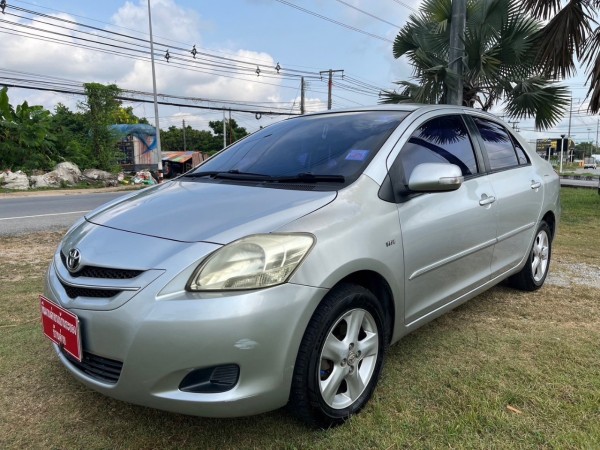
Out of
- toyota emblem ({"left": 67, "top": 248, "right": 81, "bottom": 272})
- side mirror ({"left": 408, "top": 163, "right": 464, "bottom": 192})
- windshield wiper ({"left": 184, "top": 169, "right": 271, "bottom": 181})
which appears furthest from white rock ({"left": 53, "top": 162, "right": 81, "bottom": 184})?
side mirror ({"left": 408, "top": 163, "right": 464, "bottom": 192})

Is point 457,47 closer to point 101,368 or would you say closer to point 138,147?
point 101,368

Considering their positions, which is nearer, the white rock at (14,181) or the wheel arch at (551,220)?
the wheel arch at (551,220)

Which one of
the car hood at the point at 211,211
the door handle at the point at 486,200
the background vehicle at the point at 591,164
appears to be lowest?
the background vehicle at the point at 591,164

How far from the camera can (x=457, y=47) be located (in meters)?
8.36

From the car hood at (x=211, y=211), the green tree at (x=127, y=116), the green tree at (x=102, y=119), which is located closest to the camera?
the car hood at (x=211, y=211)

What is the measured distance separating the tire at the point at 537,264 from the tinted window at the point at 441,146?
1239 millimetres

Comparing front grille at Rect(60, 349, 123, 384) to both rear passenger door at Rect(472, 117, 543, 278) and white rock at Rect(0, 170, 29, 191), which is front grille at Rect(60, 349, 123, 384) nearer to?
rear passenger door at Rect(472, 117, 543, 278)

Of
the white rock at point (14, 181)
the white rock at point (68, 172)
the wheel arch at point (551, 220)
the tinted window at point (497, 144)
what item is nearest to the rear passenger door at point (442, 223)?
the tinted window at point (497, 144)

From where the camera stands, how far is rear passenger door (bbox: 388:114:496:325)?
254 cm

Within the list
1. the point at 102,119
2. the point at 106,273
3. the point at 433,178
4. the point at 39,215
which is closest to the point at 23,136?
the point at 102,119

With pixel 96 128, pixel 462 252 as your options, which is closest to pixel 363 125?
pixel 462 252

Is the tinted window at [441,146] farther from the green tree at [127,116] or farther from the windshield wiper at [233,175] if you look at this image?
the green tree at [127,116]

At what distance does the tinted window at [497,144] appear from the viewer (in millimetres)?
3535

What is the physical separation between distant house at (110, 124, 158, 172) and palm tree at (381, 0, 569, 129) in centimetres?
2721
